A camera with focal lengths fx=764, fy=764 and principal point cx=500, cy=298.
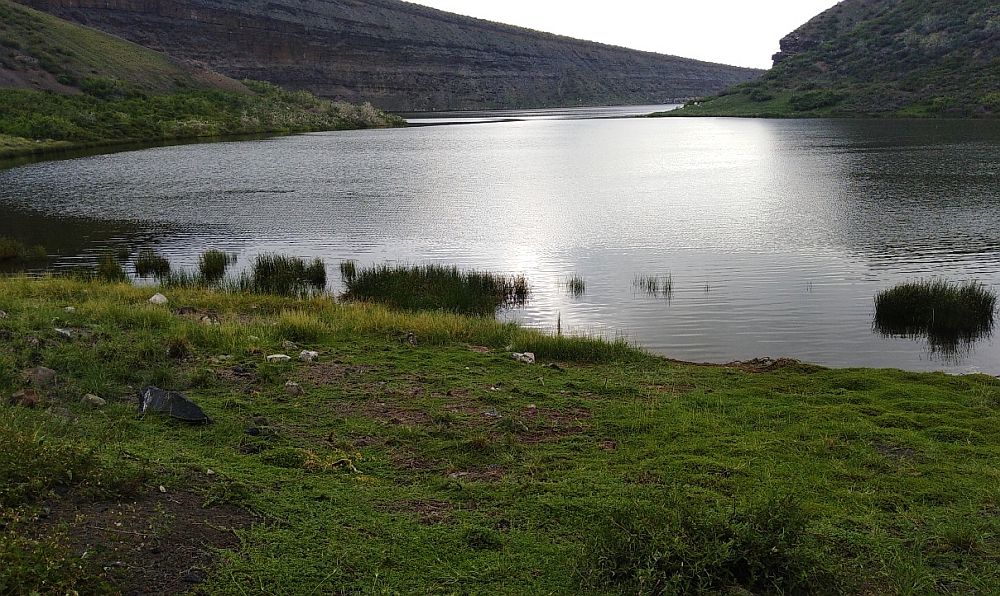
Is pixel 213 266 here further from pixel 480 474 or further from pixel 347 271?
pixel 480 474

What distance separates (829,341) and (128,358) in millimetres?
11825

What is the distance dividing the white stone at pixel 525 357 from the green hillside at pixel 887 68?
95.6 metres

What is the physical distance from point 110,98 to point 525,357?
3357 inches

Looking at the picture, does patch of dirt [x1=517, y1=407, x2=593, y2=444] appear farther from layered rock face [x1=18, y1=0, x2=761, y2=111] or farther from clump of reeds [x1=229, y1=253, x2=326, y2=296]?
layered rock face [x1=18, y1=0, x2=761, y2=111]

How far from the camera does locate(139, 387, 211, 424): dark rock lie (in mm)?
7910

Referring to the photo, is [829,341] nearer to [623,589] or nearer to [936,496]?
[936,496]

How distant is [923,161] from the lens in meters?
46.0

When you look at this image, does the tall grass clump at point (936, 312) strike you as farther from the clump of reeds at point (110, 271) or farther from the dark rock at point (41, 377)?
the clump of reeds at point (110, 271)

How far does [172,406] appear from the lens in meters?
8.01

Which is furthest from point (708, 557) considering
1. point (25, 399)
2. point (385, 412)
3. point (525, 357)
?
point (25, 399)

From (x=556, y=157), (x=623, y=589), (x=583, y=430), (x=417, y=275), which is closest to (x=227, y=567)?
(x=623, y=589)

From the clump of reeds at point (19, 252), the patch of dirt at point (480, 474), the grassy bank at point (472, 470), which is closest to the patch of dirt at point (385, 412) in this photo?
the grassy bank at point (472, 470)

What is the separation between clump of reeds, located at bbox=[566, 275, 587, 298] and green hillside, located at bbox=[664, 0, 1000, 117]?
88.4 m

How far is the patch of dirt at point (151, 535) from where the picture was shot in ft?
15.6
